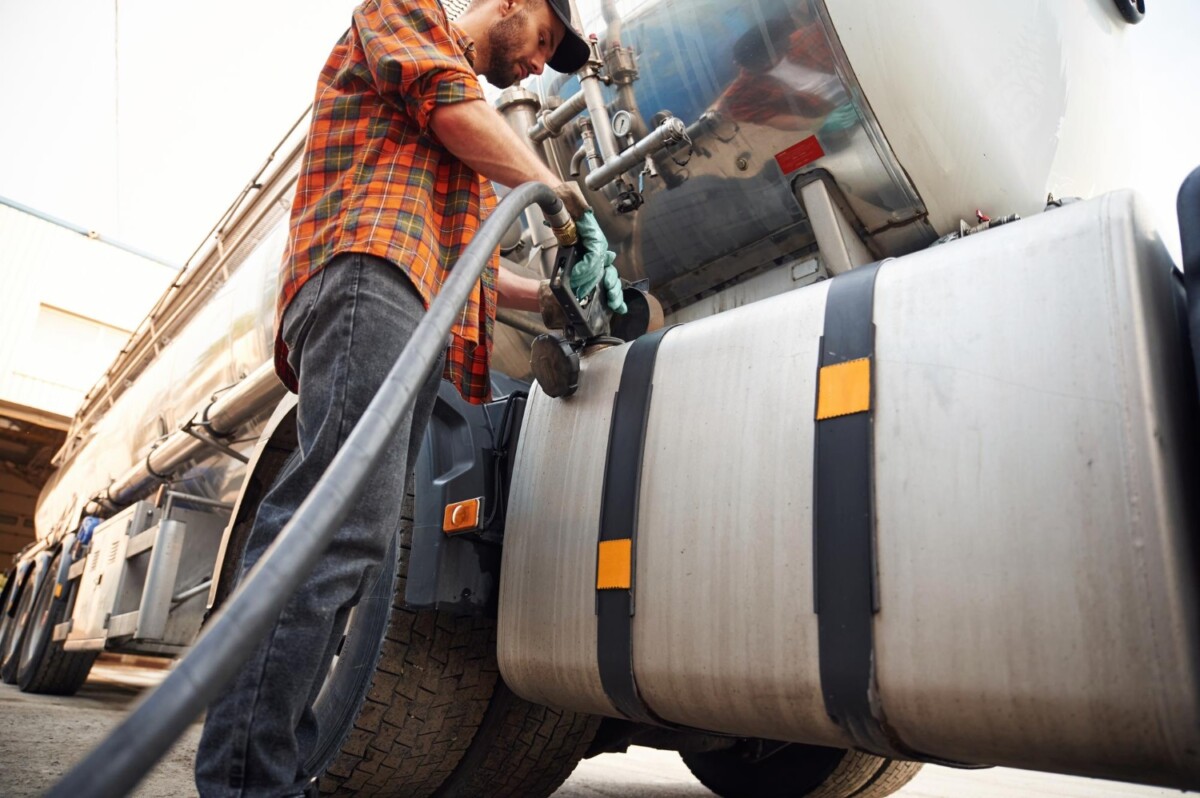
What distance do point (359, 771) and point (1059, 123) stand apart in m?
1.93

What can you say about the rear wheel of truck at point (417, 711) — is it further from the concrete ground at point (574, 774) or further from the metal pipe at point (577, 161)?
the metal pipe at point (577, 161)

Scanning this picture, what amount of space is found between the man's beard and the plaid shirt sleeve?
7.4 inches

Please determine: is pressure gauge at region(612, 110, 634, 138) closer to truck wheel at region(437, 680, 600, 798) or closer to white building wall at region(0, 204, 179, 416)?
truck wheel at region(437, 680, 600, 798)

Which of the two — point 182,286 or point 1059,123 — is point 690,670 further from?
point 182,286

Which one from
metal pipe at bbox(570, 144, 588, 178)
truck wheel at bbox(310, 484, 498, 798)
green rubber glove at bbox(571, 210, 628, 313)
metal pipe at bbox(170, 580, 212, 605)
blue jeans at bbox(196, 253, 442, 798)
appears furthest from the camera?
metal pipe at bbox(170, 580, 212, 605)

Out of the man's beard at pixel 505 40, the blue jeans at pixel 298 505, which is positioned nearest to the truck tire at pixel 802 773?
the blue jeans at pixel 298 505

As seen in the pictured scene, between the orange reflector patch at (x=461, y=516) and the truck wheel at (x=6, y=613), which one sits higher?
the truck wheel at (x=6, y=613)

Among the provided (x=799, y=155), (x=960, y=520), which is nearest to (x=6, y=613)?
(x=799, y=155)

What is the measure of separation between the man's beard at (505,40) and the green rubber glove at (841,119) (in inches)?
23.8

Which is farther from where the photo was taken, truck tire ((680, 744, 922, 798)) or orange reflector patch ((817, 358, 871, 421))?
truck tire ((680, 744, 922, 798))

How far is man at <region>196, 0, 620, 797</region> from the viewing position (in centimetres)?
92

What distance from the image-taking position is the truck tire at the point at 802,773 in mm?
1973

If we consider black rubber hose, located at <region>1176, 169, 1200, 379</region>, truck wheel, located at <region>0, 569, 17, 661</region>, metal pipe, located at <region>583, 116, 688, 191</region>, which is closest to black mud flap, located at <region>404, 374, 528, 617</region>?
metal pipe, located at <region>583, 116, 688, 191</region>

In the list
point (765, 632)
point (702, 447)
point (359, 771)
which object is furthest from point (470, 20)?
point (359, 771)
